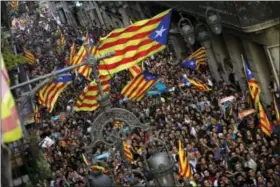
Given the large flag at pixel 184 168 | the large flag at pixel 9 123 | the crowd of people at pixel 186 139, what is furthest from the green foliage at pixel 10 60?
the large flag at pixel 9 123

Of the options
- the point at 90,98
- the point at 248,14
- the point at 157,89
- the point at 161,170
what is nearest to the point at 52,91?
Result: the point at 90,98

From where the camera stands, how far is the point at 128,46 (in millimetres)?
15969

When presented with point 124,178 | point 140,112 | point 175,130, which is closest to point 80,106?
point 124,178

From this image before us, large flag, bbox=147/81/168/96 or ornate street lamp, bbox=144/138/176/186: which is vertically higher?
large flag, bbox=147/81/168/96

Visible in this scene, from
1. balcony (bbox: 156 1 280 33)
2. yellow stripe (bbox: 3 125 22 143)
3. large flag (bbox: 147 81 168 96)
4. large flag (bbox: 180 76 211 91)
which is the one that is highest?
balcony (bbox: 156 1 280 33)

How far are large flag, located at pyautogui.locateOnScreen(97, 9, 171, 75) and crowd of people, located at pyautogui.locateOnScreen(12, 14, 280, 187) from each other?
1553 mm

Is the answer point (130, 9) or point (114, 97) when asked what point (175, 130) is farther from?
point (130, 9)

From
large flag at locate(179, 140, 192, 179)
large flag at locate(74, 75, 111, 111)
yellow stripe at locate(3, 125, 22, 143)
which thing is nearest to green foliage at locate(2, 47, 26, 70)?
large flag at locate(74, 75, 111, 111)

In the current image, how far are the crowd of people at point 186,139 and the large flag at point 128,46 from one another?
5.09ft

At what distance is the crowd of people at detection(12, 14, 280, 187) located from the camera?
54.5 ft

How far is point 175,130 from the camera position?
69.4 ft

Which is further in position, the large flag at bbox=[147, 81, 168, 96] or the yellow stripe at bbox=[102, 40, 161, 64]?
the large flag at bbox=[147, 81, 168, 96]

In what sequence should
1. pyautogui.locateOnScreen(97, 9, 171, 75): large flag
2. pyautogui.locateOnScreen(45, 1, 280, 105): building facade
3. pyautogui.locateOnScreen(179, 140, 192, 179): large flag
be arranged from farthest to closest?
pyautogui.locateOnScreen(45, 1, 280, 105): building facade, pyautogui.locateOnScreen(179, 140, 192, 179): large flag, pyautogui.locateOnScreen(97, 9, 171, 75): large flag

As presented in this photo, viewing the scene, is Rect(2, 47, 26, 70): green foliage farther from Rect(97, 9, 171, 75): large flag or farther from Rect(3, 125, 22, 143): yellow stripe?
Rect(3, 125, 22, 143): yellow stripe
